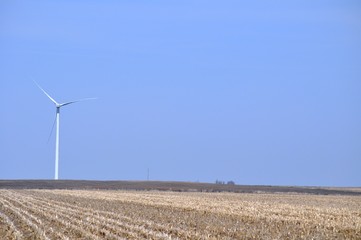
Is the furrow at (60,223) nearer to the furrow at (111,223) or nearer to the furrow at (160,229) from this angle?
the furrow at (111,223)

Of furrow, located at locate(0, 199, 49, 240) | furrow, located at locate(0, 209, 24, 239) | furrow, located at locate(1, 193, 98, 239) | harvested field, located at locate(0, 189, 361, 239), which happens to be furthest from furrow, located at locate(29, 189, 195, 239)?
furrow, located at locate(0, 209, 24, 239)

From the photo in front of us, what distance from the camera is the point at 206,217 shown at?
34.4 m

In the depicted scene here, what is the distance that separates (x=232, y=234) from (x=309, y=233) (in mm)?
2619

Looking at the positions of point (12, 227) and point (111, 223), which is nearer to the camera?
point (12, 227)

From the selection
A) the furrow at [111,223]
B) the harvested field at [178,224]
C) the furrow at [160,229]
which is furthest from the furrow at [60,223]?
the furrow at [160,229]

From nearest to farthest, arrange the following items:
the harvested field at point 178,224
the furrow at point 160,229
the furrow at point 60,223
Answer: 1. the furrow at point 160,229
2. the furrow at point 60,223
3. the harvested field at point 178,224

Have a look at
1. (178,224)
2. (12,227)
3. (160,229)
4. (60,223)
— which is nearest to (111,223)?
(60,223)

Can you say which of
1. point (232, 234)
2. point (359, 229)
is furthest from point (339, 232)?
point (232, 234)

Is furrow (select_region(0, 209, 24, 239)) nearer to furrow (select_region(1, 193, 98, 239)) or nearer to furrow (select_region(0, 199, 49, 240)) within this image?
furrow (select_region(0, 199, 49, 240))

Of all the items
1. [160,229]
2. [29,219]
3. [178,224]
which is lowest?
[160,229]

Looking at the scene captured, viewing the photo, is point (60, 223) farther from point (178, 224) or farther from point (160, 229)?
point (160, 229)

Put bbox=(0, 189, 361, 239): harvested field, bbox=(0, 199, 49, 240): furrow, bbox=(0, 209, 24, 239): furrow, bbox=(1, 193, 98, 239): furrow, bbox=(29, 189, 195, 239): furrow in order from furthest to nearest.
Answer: bbox=(0, 199, 49, 240): furrow
bbox=(0, 189, 361, 239): harvested field
bbox=(0, 209, 24, 239): furrow
bbox=(1, 193, 98, 239): furrow
bbox=(29, 189, 195, 239): furrow

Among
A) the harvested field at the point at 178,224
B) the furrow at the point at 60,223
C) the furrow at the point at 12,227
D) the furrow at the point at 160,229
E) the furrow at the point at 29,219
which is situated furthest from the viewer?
the furrow at the point at 29,219

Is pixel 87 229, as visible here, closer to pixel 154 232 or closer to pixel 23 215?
pixel 154 232
